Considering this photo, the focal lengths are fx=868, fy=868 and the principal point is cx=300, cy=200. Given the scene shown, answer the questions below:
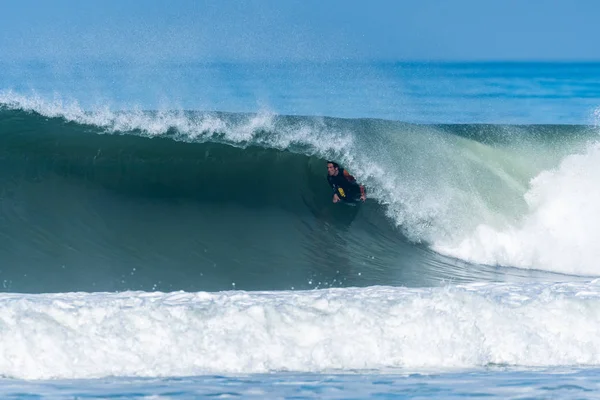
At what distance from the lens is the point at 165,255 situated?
361 inches

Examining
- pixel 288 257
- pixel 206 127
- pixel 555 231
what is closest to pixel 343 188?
pixel 288 257

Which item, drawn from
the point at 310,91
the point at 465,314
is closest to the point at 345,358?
the point at 465,314

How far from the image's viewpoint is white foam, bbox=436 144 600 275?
10250 mm

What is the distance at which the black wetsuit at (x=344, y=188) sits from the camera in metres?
10.3

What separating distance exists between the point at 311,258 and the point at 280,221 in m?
0.87

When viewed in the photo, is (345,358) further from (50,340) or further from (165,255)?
(165,255)

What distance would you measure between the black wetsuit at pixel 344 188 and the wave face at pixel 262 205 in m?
0.20

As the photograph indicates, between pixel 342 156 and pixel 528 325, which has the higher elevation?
pixel 342 156

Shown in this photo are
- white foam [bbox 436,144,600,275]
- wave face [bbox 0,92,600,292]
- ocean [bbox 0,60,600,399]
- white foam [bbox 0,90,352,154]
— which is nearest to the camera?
ocean [bbox 0,60,600,399]

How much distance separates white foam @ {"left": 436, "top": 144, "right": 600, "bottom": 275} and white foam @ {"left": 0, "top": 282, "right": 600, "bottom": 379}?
128 inches

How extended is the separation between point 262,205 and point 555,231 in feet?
12.2

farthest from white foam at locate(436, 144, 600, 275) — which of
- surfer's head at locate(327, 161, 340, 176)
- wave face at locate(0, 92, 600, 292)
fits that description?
surfer's head at locate(327, 161, 340, 176)

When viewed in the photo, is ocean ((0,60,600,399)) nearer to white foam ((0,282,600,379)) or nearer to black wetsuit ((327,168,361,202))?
white foam ((0,282,600,379))

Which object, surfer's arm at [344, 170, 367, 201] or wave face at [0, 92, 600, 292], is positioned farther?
surfer's arm at [344, 170, 367, 201]
